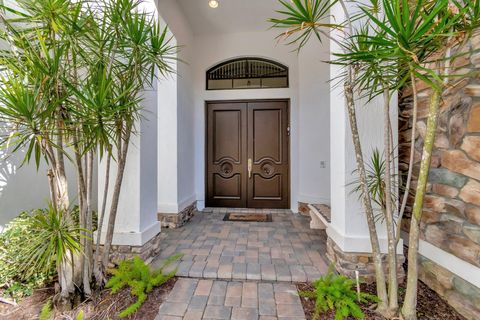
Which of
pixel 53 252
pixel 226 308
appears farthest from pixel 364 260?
pixel 53 252

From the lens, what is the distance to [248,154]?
4250mm

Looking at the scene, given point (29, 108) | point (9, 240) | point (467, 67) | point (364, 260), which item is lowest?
point (364, 260)

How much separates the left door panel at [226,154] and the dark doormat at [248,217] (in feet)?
1.39

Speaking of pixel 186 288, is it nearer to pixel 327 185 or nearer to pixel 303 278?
pixel 303 278

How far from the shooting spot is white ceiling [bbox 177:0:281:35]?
11.3ft

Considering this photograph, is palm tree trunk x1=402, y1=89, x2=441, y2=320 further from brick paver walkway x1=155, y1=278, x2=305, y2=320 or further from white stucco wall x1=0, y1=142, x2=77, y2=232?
white stucco wall x1=0, y1=142, x2=77, y2=232

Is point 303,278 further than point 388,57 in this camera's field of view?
Yes

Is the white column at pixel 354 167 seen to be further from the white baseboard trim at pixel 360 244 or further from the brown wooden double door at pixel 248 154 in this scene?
the brown wooden double door at pixel 248 154

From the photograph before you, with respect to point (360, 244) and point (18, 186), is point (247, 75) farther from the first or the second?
point (18, 186)

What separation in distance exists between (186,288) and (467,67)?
2.67 m

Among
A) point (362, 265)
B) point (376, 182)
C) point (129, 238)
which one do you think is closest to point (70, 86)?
point (129, 238)

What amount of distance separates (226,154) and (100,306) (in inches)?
117

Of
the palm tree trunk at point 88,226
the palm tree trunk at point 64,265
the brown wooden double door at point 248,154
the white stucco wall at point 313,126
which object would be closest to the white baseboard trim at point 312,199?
the white stucco wall at point 313,126

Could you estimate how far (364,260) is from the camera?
1.90 m
